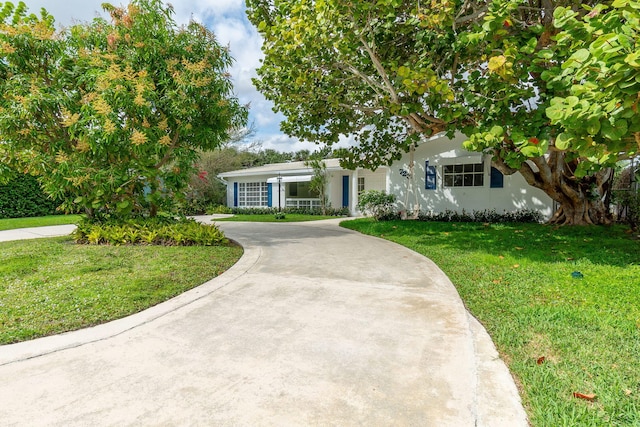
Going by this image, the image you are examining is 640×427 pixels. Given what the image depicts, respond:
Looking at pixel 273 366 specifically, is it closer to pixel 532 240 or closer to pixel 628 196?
pixel 532 240

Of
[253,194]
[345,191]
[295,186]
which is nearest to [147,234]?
[345,191]

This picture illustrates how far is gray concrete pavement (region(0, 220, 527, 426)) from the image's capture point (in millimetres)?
2178

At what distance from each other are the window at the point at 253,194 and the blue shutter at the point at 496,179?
532 inches

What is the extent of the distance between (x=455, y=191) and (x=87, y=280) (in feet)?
41.8

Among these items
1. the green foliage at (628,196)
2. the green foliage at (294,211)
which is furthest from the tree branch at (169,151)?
the green foliage at (628,196)

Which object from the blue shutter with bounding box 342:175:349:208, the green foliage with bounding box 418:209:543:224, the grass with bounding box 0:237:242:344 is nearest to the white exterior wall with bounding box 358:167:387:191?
the blue shutter with bounding box 342:175:349:208

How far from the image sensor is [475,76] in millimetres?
6750

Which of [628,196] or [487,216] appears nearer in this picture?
[628,196]

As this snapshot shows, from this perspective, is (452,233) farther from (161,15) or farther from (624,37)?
(161,15)

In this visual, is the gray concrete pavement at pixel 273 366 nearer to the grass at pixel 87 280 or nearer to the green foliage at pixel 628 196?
the grass at pixel 87 280

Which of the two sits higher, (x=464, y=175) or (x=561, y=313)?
(x=464, y=175)

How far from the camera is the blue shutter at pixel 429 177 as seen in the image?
14156 mm

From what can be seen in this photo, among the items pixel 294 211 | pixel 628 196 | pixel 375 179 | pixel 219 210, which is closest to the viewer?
pixel 628 196

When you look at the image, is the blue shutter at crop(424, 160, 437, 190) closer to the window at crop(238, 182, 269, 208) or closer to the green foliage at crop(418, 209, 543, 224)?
the green foliage at crop(418, 209, 543, 224)
